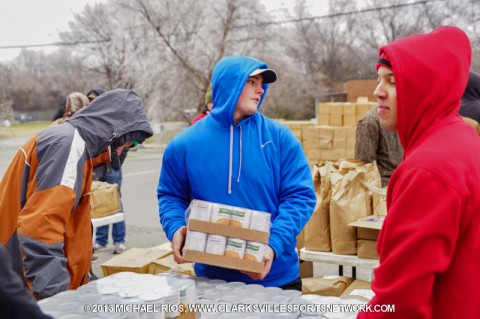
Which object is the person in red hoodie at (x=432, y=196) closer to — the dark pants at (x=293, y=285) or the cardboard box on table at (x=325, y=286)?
the dark pants at (x=293, y=285)

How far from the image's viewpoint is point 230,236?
7.61ft

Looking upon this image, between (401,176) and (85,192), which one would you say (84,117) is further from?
(401,176)

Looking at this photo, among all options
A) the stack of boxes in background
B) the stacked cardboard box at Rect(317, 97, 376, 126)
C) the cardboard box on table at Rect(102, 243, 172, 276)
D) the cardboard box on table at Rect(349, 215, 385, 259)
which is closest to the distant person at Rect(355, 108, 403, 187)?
the cardboard box on table at Rect(349, 215, 385, 259)

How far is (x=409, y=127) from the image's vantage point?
64.5 inches

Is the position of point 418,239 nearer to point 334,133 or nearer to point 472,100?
point 472,100

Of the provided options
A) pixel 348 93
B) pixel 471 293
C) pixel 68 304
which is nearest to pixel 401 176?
pixel 471 293

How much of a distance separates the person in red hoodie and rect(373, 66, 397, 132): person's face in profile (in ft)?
0.05

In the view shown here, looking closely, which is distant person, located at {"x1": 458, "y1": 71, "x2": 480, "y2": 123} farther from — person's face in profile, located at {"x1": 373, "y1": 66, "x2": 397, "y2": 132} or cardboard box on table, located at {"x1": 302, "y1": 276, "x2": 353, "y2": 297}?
person's face in profile, located at {"x1": 373, "y1": 66, "x2": 397, "y2": 132}

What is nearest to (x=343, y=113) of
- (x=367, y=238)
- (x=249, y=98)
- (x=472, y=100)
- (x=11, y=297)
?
(x=472, y=100)

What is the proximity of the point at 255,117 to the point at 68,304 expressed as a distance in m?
1.29

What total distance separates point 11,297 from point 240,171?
1663 millimetres

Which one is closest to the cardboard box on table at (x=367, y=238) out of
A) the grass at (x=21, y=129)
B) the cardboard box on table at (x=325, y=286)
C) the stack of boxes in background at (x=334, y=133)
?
the cardboard box on table at (x=325, y=286)

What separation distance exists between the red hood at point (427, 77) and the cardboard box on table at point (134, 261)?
315cm

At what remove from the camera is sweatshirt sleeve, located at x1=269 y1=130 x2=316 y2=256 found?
2631 millimetres
